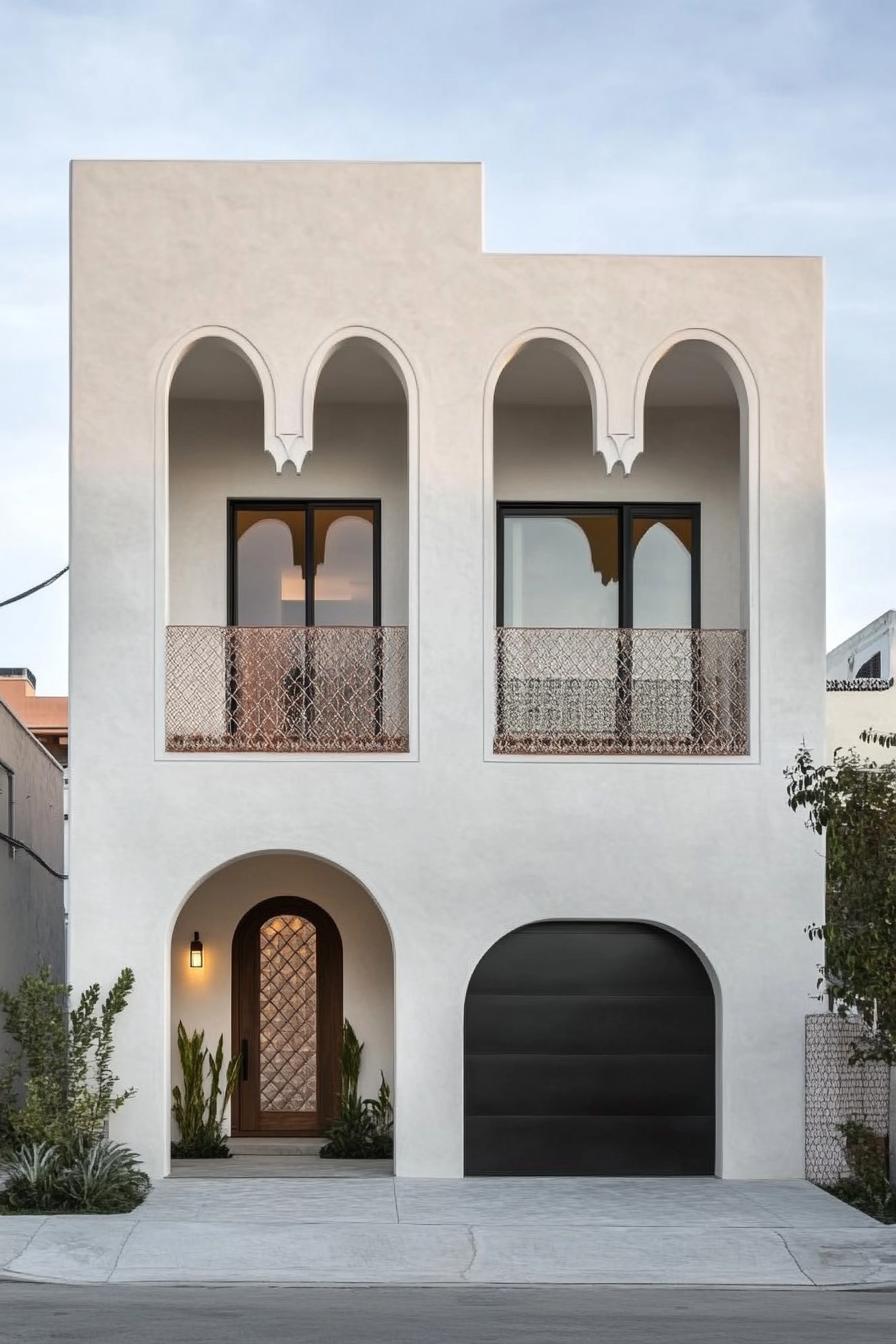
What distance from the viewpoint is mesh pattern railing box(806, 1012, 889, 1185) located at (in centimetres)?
1358

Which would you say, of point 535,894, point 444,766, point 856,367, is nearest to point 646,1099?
point 535,894

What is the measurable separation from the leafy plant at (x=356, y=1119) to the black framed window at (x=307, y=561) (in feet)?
13.5

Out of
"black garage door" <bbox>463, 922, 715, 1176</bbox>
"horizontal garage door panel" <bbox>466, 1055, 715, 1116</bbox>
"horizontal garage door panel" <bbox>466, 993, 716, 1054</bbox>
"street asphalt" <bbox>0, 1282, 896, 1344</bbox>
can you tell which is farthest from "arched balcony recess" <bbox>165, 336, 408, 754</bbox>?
"street asphalt" <bbox>0, 1282, 896, 1344</bbox>

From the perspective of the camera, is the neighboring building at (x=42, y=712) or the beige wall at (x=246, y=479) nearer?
the beige wall at (x=246, y=479)

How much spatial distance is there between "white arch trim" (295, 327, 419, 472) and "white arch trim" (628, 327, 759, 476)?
181cm

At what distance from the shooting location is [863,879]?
12.1 m

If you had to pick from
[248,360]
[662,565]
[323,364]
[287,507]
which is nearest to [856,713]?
[662,565]

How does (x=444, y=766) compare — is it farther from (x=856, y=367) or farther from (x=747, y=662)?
(x=856, y=367)

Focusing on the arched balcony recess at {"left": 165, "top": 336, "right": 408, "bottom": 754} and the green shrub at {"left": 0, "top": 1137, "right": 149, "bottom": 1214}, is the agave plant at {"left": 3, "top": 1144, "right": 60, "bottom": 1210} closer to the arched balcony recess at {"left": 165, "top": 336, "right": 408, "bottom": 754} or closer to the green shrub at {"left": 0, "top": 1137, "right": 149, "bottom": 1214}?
the green shrub at {"left": 0, "top": 1137, "right": 149, "bottom": 1214}

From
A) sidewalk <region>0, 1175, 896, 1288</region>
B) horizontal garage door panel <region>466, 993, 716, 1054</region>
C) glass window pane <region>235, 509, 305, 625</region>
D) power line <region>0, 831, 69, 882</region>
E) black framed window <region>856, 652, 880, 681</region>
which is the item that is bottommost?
sidewalk <region>0, 1175, 896, 1288</region>

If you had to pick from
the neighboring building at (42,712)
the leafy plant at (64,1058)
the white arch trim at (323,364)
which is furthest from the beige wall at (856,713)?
the neighboring building at (42,712)

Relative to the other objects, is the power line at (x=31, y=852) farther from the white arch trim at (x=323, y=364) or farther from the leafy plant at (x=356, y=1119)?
the white arch trim at (x=323, y=364)

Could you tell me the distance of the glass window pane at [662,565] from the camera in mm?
15883

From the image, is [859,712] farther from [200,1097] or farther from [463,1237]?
[463,1237]
